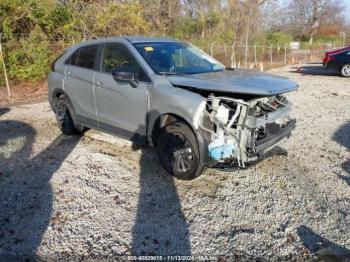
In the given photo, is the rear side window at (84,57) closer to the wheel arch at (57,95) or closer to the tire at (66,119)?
the wheel arch at (57,95)

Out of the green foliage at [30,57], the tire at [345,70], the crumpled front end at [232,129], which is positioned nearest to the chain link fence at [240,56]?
the green foliage at [30,57]

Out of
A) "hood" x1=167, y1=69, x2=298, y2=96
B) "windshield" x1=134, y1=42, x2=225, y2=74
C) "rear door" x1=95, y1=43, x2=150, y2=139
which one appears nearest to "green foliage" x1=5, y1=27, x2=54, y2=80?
"rear door" x1=95, y1=43, x2=150, y2=139

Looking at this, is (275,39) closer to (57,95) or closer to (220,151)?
(57,95)

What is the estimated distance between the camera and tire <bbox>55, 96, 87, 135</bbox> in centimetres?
629

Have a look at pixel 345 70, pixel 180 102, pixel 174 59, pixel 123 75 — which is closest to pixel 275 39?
pixel 345 70

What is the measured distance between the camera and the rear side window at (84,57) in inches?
220

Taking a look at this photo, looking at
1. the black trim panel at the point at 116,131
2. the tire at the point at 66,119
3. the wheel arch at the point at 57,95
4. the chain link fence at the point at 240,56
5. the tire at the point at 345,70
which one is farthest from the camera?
the tire at the point at 345,70

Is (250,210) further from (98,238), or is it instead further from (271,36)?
(271,36)

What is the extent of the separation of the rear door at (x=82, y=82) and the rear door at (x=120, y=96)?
20 centimetres

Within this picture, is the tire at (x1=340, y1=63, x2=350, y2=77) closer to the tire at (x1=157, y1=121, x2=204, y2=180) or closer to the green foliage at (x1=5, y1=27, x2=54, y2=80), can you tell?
the green foliage at (x1=5, y1=27, x2=54, y2=80)

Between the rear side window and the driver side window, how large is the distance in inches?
11.4

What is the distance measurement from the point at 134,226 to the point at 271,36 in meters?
27.5

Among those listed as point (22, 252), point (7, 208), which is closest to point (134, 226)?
point (22, 252)

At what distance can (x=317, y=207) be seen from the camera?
3830 mm
